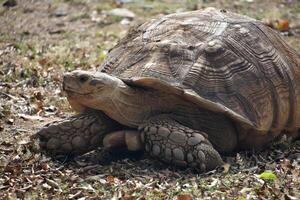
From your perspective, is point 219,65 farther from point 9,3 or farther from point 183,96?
point 9,3

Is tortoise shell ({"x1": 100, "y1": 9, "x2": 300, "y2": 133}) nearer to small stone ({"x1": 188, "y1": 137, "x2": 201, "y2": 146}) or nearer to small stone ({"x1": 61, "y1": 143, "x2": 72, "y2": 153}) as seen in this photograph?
small stone ({"x1": 188, "y1": 137, "x2": 201, "y2": 146})

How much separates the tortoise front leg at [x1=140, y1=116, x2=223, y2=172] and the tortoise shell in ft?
0.93

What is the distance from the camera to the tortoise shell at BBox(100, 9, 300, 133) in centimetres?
535

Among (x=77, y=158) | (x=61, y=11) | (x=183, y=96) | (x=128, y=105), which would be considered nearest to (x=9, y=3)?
(x=61, y=11)

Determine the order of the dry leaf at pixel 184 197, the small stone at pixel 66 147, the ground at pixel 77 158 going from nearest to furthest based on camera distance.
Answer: the dry leaf at pixel 184 197, the ground at pixel 77 158, the small stone at pixel 66 147

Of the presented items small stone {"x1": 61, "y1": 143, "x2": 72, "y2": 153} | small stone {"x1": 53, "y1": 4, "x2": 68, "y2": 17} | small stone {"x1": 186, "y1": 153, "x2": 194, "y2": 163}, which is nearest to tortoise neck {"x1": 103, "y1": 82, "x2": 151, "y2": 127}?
small stone {"x1": 61, "y1": 143, "x2": 72, "y2": 153}

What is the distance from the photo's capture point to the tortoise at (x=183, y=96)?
5.26m

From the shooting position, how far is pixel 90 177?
512 centimetres

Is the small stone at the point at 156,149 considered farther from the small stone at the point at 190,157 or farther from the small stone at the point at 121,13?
the small stone at the point at 121,13

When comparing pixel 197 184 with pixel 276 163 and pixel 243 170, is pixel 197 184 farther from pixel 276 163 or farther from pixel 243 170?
pixel 276 163

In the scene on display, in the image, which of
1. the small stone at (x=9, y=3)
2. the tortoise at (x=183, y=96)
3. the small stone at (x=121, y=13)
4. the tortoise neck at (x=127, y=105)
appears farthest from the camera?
the small stone at (x=9, y=3)

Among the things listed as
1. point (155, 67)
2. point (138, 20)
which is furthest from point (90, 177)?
point (138, 20)

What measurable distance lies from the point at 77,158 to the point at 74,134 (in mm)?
242

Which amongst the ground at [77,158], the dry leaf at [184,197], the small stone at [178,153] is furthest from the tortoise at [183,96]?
the dry leaf at [184,197]
